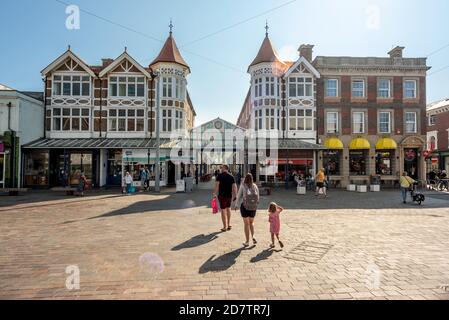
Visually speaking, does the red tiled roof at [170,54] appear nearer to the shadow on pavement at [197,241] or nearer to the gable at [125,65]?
the gable at [125,65]

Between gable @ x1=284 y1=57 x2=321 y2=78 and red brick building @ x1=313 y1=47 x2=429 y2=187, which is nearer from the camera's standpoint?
gable @ x1=284 y1=57 x2=321 y2=78

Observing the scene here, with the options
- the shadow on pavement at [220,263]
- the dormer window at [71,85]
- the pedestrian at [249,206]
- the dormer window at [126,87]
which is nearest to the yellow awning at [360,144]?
the dormer window at [126,87]

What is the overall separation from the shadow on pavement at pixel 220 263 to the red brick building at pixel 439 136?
127 ft

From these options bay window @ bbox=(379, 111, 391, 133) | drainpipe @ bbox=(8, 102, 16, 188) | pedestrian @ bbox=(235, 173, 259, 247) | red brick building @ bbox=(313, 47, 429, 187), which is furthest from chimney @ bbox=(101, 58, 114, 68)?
bay window @ bbox=(379, 111, 391, 133)

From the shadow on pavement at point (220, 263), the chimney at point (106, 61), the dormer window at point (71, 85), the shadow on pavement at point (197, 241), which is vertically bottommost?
the shadow on pavement at point (197, 241)

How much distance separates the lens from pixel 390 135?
25.5 meters

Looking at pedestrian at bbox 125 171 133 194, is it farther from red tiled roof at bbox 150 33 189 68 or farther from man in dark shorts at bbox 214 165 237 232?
red tiled roof at bbox 150 33 189 68

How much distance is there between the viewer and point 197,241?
22.1ft

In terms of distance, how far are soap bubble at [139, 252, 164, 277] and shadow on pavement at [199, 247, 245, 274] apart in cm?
82

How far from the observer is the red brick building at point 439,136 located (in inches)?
1298

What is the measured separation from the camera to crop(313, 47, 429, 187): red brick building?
25422 mm

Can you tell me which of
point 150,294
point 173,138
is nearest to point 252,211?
point 150,294

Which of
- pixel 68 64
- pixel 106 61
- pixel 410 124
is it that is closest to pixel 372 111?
pixel 410 124

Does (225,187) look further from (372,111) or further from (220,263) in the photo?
(372,111)
